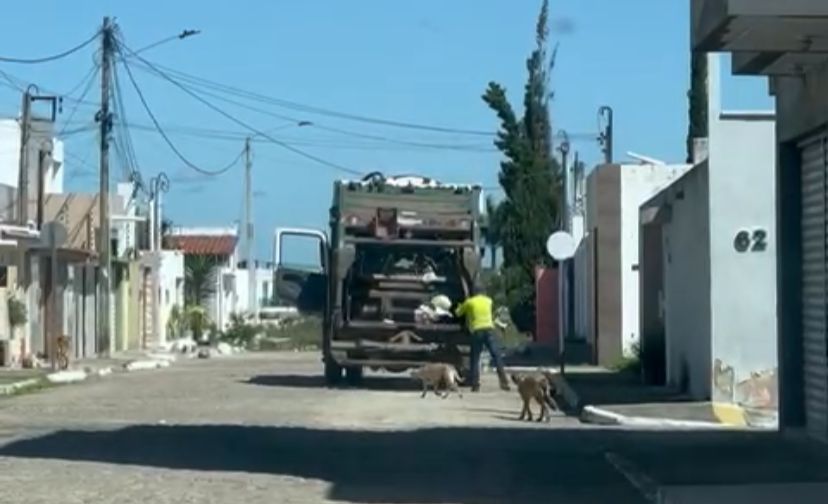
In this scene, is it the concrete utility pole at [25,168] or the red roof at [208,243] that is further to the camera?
the red roof at [208,243]

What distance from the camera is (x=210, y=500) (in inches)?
598

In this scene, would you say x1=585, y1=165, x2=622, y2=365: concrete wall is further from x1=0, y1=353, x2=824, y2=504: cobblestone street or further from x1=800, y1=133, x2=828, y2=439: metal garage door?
x1=800, y1=133, x2=828, y2=439: metal garage door

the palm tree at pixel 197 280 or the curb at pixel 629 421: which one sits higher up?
the palm tree at pixel 197 280

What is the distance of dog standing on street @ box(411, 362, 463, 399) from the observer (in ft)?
101

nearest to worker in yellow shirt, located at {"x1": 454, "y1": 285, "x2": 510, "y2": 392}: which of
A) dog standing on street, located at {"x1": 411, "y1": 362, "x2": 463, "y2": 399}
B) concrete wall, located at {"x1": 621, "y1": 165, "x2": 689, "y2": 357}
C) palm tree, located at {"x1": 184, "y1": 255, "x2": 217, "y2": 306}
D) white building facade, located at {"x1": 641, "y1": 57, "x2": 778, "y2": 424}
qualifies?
dog standing on street, located at {"x1": 411, "y1": 362, "x2": 463, "y2": 399}

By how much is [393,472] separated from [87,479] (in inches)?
105

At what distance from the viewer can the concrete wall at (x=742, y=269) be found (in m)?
26.0

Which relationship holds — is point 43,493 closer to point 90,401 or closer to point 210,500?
point 210,500

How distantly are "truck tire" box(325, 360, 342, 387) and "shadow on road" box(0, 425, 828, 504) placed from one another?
10453 millimetres

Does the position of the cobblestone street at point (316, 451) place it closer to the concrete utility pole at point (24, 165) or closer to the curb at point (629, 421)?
the curb at point (629, 421)

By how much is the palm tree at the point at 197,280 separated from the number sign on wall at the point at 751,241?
50986 mm

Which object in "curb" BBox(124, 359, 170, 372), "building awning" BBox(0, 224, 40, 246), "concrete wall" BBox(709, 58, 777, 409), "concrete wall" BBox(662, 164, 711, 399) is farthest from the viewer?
"curb" BBox(124, 359, 170, 372)

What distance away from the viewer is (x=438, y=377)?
101 ft

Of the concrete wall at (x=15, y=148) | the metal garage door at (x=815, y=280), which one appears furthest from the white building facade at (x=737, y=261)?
the concrete wall at (x=15, y=148)
